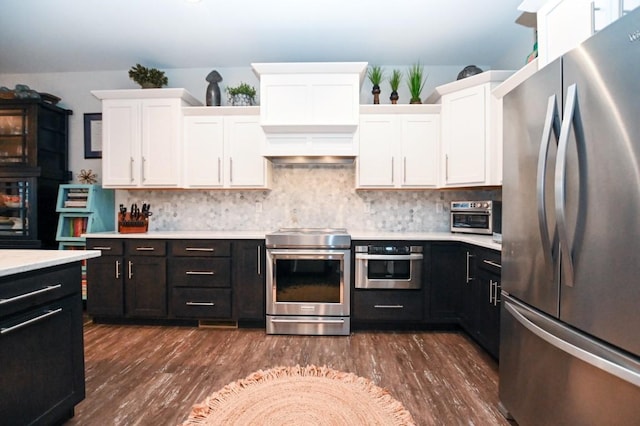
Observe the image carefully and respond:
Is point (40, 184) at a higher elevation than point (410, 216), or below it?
higher

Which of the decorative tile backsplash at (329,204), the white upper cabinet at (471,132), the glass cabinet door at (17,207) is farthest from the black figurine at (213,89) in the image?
the white upper cabinet at (471,132)

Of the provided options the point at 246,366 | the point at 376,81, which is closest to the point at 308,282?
the point at 246,366

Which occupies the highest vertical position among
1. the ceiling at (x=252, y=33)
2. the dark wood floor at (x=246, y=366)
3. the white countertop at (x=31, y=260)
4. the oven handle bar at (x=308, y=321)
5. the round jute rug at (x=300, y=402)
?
the ceiling at (x=252, y=33)

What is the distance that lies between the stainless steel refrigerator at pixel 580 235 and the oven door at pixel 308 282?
1.50 m

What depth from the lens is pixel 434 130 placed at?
10.1 feet

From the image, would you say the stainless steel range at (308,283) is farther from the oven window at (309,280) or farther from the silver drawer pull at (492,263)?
the silver drawer pull at (492,263)

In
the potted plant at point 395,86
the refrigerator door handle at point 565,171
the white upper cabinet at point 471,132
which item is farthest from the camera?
the potted plant at point 395,86

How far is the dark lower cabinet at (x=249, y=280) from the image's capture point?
2.84 metres

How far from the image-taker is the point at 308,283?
110 inches

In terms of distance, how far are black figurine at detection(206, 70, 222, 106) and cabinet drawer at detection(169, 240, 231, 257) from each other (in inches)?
57.9

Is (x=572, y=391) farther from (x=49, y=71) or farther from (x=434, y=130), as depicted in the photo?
(x=49, y=71)

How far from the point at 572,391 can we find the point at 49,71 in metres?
5.34

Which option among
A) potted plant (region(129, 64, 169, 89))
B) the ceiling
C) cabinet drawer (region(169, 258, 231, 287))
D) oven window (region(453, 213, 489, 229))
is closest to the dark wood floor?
cabinet drawer (region(169, 258, 231, 287))

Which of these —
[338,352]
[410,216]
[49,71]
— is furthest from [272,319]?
[49,71]
